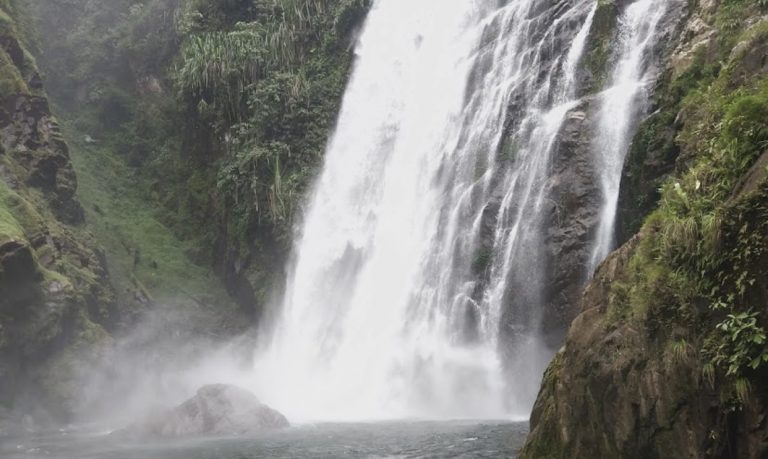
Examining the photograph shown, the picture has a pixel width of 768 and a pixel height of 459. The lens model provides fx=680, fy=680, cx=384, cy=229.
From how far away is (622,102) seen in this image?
20500 mm

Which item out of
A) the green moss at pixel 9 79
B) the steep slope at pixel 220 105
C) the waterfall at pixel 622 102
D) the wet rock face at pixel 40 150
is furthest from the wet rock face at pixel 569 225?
the green moss at pixel 9 79

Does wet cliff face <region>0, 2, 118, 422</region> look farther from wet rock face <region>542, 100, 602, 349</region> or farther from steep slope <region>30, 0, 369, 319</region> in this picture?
wet rock face <region>542, 100, 602, 349</region>

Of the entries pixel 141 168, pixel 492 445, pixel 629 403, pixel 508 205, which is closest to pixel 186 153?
pixel 141 168

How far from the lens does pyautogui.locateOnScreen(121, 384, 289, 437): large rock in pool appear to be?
67.0ft

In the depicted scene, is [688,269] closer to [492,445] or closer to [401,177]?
[492,445]

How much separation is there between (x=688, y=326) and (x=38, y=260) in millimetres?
25980

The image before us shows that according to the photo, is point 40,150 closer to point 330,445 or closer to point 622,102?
point 330,445

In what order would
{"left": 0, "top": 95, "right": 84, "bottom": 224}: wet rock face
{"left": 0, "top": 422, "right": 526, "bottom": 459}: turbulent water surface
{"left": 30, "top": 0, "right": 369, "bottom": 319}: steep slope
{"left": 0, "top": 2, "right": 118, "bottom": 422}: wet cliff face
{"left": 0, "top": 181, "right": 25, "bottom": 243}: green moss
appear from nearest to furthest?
1. {"left": 0, "top": 422, "right": 526, "bottom": 459}: turbulent water surface
2. {"left": 0, "top": 181, "right": 25, "bottom": 243}: green moss
3. {"left": 0, "top": 2, "right": 118, "bottom": 422}: wet cliff face
4. {"left": 0, "top": 95, "right": 84, "bottom": 224}: wet rock face
5. {"left": 30, "top": 0, "right": 369, "bottom": 319}: steep slope

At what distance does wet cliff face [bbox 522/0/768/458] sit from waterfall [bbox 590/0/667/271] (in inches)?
357

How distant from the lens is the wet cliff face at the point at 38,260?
2503cm

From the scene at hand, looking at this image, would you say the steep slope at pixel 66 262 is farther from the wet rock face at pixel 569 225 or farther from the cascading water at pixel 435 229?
the wet rock face at pixel 569 225

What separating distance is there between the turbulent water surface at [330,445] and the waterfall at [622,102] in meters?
6.30

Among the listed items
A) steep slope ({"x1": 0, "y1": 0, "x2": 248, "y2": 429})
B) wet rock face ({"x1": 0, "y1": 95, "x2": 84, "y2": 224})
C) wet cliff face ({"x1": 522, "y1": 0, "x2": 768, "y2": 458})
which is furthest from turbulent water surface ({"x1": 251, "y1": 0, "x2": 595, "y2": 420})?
wet rock face ({"x1": 0, "y1": 95, "x2": 84, "y2": 224})

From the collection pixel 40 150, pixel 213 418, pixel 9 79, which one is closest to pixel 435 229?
pixel 213 418
